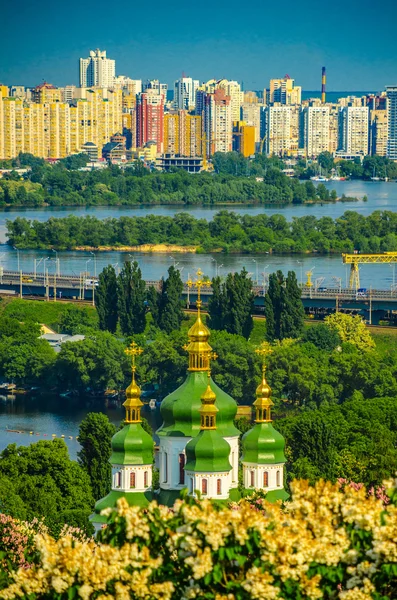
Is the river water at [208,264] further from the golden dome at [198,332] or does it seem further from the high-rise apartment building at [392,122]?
the high-rise apartment building at [392,122]

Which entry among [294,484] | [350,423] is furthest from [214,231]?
[294,484]

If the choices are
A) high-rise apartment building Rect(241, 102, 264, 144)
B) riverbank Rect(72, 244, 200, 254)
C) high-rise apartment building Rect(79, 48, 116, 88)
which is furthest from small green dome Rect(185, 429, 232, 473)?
high-rise apartment building Rect(79, 48, 116, 88)

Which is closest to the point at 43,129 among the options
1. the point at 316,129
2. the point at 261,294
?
the point at 316,129

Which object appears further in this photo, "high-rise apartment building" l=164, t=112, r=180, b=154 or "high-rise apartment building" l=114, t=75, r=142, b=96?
"high-rise apartment building" l=114, t=75, r=142, b=96

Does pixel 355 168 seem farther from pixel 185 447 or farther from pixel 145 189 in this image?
pixel 185 447

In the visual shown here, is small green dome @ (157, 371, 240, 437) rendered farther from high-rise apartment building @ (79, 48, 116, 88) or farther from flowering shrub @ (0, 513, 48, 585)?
high-rise apartment building @ (79, 48, 116, 88)

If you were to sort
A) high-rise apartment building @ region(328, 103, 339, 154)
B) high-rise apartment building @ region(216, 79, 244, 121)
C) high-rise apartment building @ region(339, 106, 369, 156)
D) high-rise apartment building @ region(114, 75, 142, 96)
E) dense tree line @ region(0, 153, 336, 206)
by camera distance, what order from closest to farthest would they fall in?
dense tree line @ region(0, 153, 336, 206) < high-rise apartment building @ region(339, 106, 369, 156) < high-rise apartment building @ region(328, 103, 339, 154) < high-rise apartment building @ region(216, 79, 244, 121) < high-rise apartment building @ region(114, 75, 142, 96)

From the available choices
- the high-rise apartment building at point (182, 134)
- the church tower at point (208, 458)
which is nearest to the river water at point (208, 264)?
the church tower at point (208, 458)
